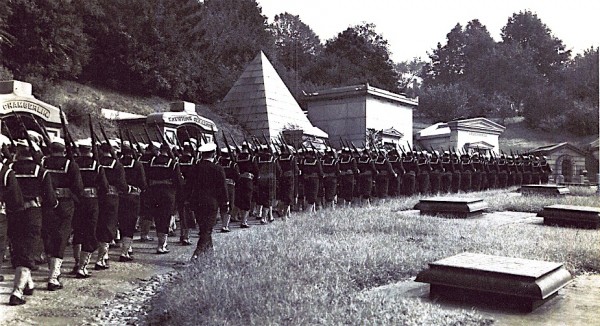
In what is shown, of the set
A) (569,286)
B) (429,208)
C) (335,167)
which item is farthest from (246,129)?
(569,286)

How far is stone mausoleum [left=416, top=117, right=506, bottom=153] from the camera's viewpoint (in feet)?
122

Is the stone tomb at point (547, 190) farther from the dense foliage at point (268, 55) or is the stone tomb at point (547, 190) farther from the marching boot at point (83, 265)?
the marching boot at point (83, 265)

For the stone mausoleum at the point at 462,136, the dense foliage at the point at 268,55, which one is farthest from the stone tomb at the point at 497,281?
the stone mausoleum at the point at 462,136

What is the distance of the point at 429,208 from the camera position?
13766 millimetres

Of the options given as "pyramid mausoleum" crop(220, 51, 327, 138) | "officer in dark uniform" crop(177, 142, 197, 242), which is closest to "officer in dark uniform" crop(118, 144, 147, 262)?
"officer in dark uniform" crop(177, 142, 197, 242)

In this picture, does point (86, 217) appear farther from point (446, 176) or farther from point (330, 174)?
point (446, 176)

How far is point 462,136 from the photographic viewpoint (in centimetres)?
3756

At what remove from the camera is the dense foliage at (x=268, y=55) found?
68.4 feet

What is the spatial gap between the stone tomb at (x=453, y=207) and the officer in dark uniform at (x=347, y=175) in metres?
2.92

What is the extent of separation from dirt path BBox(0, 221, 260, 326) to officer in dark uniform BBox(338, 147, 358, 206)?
293 inches

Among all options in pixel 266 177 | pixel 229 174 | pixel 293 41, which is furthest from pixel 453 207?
pixel 293 41

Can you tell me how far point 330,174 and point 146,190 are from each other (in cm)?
652

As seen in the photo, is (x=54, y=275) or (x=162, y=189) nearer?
(x=54, y=275)

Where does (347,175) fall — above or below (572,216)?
above
